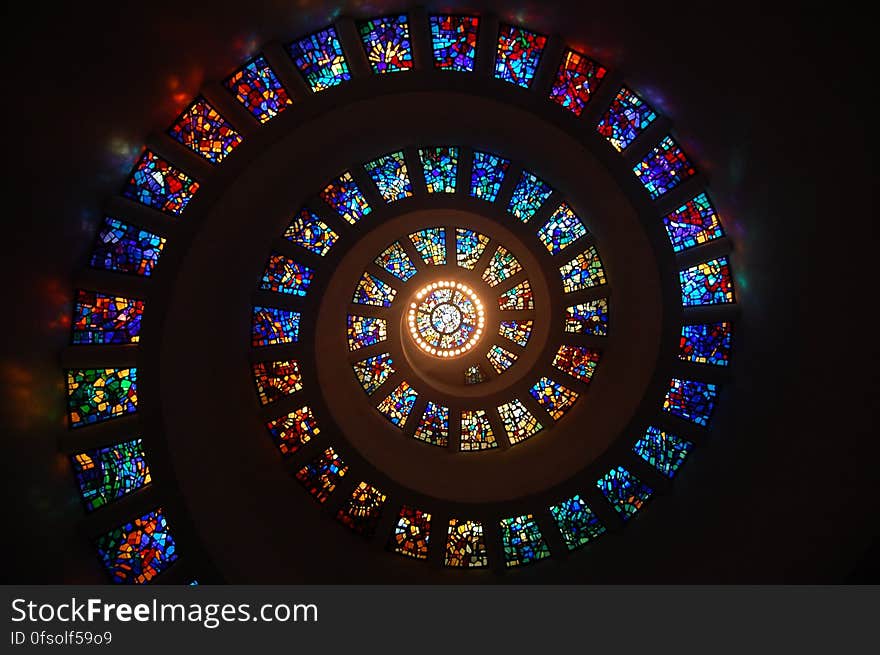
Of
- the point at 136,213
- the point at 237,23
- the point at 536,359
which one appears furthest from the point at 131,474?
the point at 536,359

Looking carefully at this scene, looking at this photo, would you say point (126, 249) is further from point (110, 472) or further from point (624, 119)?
point (624, 119)

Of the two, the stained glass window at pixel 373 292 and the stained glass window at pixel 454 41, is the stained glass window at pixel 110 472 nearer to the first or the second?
the stained glass window at pixel 373 292

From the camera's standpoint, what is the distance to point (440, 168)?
10.6m

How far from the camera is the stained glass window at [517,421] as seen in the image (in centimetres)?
1216

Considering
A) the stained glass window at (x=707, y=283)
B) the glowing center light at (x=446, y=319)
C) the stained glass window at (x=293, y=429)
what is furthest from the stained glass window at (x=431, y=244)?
the stained glass window at (x=707, y=283)

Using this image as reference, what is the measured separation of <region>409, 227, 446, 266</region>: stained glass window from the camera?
1205 cm

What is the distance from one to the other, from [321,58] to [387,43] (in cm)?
100

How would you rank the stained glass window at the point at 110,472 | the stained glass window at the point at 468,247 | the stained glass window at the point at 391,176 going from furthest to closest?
the stained glass window at the point at 468,247
the stained glass window at the point at 391,176
the stained glass window at the point at 110,472

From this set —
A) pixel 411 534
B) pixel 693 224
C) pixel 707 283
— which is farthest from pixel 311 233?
pixel 707 283

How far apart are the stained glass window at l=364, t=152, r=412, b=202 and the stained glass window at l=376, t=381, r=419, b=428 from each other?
163 inches

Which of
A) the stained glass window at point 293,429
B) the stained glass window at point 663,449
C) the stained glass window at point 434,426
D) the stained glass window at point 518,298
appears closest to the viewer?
the stained glass window at point 663,449

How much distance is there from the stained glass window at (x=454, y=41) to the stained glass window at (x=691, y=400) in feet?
→ 21.6

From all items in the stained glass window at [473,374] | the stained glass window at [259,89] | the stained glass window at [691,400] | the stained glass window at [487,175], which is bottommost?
the stained glass window at [691,400]

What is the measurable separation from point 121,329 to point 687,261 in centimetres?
913
